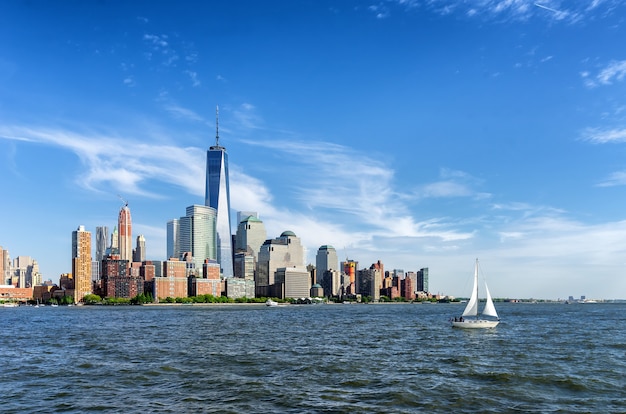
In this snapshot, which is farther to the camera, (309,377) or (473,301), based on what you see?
(473,301)

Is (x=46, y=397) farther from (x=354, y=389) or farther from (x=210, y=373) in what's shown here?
(x=354, y=389)

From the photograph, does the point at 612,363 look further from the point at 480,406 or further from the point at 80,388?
the point at 80,388

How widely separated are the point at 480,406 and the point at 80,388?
31.6 m

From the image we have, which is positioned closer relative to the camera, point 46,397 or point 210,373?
point 46,397

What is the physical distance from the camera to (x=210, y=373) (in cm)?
5409

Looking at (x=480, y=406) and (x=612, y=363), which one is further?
(x=612, y=363)

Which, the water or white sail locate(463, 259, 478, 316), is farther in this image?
white sail locate(463, 259, 478, 316)

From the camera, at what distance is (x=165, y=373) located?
176 ft

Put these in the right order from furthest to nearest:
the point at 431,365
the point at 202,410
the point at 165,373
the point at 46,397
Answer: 1. the point at 431,365
2. the point at 165,373
3. the point at 46,397
4. the point at 202,410

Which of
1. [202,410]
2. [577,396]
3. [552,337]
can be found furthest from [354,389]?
[552,337]

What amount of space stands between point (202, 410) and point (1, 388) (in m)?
19.8

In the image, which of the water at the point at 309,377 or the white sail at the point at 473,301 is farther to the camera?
the white sail at the point at 473,301

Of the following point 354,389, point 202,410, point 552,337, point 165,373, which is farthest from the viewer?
point 552,337

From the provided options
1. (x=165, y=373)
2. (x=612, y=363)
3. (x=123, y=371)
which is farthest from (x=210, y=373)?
(x=612, y=363)
